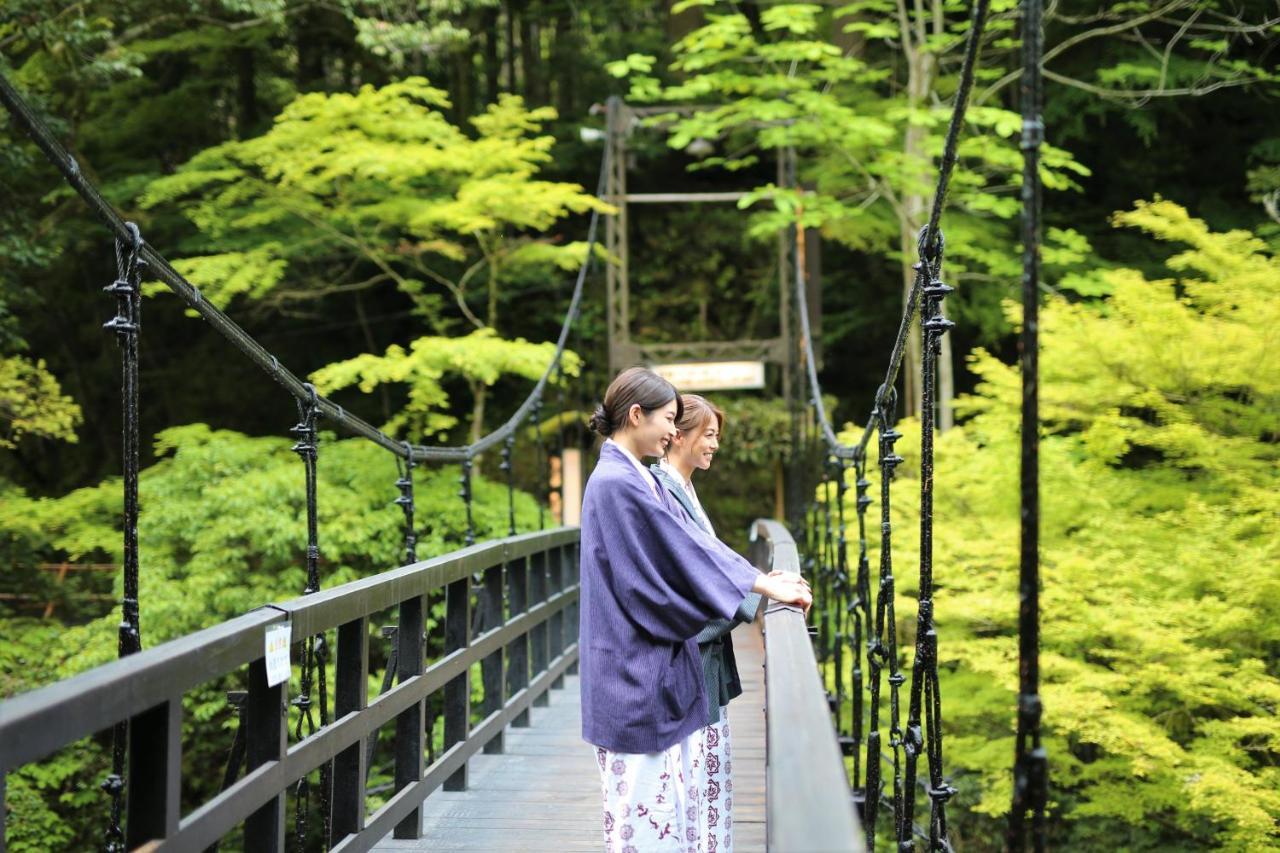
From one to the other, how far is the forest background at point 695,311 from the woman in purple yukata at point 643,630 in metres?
3.20

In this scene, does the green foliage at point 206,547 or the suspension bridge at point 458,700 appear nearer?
the suspension bridge at point 458,700

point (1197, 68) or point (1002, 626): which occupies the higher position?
point (1197, 68)

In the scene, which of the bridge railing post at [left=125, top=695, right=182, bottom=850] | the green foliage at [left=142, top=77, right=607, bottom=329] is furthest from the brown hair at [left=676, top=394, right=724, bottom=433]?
the green foliage at [left=142, top=77, right=607, bottom=329]

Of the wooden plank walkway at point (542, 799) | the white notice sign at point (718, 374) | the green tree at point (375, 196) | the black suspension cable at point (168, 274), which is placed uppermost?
the green tree at point (375, 196)

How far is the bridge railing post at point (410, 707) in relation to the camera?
2.86m

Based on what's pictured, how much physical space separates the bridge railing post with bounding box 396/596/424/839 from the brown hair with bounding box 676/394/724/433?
788mm

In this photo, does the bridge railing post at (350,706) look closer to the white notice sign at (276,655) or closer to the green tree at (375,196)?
the white notice sign at (276,655)

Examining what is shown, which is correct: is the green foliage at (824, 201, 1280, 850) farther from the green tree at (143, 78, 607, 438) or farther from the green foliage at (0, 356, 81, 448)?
the green foliage at (0, 356, 81, 448)

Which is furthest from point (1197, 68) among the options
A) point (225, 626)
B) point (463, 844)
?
point (225, 626)

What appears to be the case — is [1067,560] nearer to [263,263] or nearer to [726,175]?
[263,263]

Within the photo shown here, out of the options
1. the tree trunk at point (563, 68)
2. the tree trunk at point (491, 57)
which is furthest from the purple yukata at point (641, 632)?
the tree trunk at point (491, 57)

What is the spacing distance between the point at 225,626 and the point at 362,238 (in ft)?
23.5

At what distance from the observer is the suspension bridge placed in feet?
3.94

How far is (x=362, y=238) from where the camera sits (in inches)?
342
